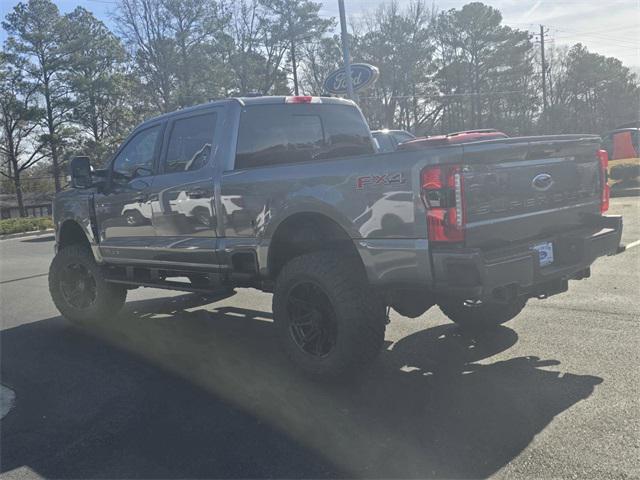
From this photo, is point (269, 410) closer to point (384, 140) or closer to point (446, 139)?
point (446, 139)

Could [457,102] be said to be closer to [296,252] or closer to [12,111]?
[12,111]

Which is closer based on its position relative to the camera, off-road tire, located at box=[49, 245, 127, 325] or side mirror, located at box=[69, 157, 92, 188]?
side mirror, located at box=[69, 157, 92, 188]

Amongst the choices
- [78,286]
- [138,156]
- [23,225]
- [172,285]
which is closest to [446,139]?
[172,285]

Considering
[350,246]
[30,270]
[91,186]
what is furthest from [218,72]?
[350,246]

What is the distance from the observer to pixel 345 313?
389cm

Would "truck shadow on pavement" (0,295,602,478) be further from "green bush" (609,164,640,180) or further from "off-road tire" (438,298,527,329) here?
"green bush" (609,164,640,180)

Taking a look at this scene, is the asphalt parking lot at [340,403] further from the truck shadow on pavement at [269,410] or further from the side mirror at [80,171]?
the side mirror at [80,171]

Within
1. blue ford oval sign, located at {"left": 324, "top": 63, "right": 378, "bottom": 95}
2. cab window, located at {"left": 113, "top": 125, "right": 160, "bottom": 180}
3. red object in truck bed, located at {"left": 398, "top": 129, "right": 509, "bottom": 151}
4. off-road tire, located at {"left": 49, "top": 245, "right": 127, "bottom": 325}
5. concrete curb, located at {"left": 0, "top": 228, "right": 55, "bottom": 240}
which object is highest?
blue ford oval sign, located at {"left": 324, "top": 63, "right": 378, "bottom": 95}

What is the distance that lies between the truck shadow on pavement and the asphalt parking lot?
13 millimetres

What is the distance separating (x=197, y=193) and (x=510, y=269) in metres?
2.71

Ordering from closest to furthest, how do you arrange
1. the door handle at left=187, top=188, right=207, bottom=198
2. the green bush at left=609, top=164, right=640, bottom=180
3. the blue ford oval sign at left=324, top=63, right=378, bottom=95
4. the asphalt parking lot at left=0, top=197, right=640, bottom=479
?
the asphalt parking lot at left=0, top=197, right=640, bottom=479, the door handle at left=187, top=188, right=207, bottom=198, the green bush at left=609, top=164, right=640, bottom=180, the blue ford oval sign at left=324, top=63, right=378, bottom=95

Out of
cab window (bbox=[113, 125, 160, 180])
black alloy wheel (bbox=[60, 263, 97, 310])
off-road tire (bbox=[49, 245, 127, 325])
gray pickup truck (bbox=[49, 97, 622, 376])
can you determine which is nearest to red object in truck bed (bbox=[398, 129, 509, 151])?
gray pickup truck (bbox=[49, 97, 622, 376])

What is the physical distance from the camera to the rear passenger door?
4945 mm

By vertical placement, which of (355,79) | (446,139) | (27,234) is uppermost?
(355,79)
